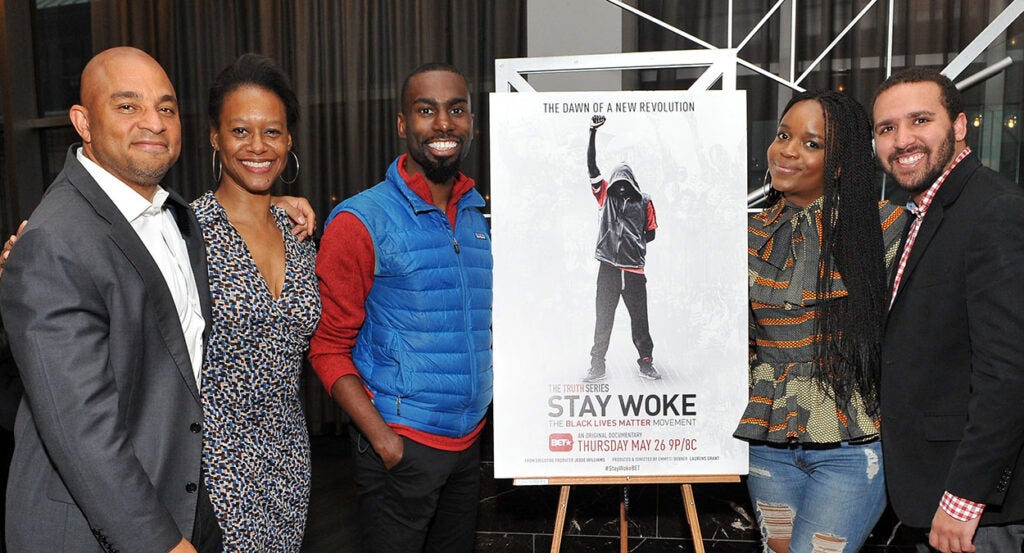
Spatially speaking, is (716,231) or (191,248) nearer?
(191,248)

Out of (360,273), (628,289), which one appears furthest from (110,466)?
(628,289)

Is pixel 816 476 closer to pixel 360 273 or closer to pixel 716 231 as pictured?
pixel 716 231

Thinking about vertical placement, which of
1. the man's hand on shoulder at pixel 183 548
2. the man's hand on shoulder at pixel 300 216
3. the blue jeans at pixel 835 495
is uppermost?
the man's hand on shoulder at pixel 300 216

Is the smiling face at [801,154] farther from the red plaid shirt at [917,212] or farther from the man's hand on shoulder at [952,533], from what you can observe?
the man's hand on shoulder at [952,533]

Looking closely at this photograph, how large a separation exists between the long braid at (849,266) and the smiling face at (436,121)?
93 cm

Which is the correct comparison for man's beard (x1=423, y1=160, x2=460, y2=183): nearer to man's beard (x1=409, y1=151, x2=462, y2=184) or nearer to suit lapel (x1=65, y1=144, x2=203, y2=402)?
man's beard (x1=409, y1=151, x2=462, y2=184)

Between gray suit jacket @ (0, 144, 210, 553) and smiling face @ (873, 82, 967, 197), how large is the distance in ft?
5.15

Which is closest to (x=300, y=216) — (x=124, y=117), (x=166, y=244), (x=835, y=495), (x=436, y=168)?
(x=436, y=168)

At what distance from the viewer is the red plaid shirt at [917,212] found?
1.70 m

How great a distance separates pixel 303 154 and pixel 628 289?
3.44 m

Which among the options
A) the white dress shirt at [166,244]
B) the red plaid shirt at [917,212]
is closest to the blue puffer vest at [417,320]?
the white dress shirt at [166,244]

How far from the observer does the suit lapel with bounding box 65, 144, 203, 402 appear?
134 cm

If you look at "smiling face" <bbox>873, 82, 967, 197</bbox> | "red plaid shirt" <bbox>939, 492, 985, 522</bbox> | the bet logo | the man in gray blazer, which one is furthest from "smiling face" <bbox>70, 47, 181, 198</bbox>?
"red plaid shirt" <bbox>939, 492, 985, 522</bbox>

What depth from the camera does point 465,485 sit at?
6.92 ft
